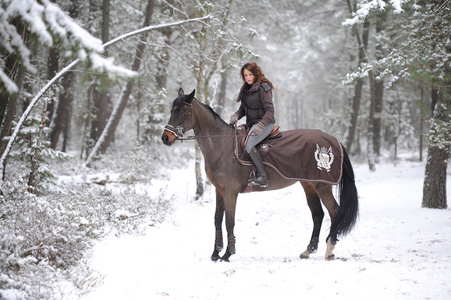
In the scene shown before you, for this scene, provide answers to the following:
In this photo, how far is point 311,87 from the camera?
35.2 m

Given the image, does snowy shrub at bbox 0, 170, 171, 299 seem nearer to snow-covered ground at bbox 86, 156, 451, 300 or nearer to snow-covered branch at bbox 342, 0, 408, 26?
snow-covered ground at bbox 86, 156, 451, 300

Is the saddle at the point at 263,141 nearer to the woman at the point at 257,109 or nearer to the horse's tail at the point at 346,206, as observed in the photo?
the woman at the point at 257,109

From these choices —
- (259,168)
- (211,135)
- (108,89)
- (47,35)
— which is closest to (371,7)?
(259,168)

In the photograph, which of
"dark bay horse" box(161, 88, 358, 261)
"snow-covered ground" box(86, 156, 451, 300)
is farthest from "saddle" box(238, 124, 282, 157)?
"snow-covered ground" box(86, 156, 451, 300)

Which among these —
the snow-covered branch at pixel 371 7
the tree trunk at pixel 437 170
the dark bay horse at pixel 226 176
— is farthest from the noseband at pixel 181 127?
the tree trunk at pixel 437 170

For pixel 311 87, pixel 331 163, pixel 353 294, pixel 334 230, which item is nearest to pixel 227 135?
pixel 331 163

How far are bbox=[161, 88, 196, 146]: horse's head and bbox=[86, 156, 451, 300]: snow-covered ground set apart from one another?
6.69 ft

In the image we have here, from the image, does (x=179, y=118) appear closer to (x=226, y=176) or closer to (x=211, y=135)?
(x=211, y=135)

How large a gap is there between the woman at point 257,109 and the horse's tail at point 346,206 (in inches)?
55.3

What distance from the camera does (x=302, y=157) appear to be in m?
5.89

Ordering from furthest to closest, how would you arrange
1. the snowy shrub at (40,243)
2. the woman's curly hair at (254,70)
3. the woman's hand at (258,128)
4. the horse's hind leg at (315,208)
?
the horse's hind leg at (315,208) → the woman's curly hair at (254,70) → the woman's hand at (258,128) → the snowy shrub at (40,243)

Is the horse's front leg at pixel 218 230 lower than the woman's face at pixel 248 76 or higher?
lower

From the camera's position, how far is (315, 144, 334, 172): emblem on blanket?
5.82 meters

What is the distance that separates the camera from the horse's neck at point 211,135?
580 cm
